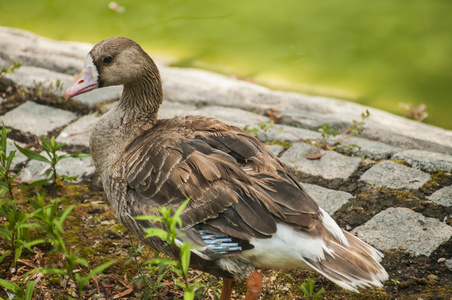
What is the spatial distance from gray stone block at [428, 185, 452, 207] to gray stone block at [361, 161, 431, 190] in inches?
5.5

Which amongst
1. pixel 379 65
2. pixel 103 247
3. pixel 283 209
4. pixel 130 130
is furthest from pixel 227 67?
pixel 283 209

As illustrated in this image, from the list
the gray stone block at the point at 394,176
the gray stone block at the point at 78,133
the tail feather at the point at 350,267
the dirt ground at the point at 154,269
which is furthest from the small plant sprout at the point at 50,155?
the gray stone block at the point at 394,176

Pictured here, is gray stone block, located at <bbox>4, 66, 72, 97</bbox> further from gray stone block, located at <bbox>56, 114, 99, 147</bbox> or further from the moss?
the moss

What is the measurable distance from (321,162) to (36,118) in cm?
254

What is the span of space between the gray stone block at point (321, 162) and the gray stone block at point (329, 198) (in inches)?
7.9

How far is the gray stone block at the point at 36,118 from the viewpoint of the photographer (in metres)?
4.42

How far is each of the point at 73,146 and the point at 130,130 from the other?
109 cm

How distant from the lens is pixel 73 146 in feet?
13.9

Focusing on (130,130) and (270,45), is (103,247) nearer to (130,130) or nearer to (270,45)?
(130,130)

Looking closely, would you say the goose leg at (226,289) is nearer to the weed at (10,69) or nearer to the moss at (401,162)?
the moss at (401,162)

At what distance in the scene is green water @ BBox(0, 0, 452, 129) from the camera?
5.93m

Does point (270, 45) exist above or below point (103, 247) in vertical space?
above

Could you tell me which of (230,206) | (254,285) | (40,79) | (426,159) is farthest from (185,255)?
(40,79)

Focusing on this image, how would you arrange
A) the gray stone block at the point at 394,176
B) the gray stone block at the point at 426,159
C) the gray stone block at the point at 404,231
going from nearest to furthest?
1. the gray stone block at the point at 404,231
2. the gray stone block at the point at 394,176
3. the gray stone block at the point at 426,159
